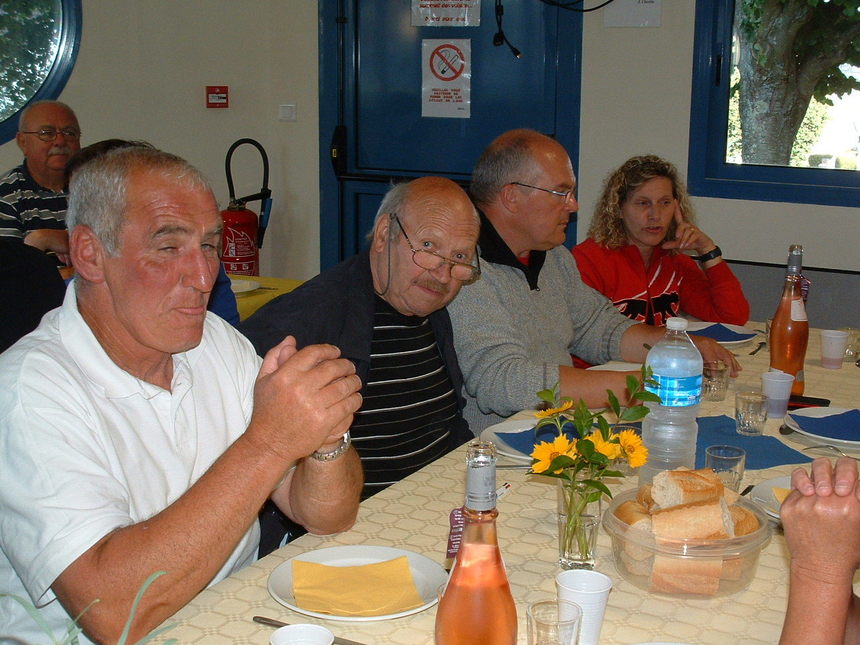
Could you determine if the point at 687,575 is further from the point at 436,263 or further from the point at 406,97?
the point at 406,97

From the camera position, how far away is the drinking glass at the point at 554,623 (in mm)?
1068

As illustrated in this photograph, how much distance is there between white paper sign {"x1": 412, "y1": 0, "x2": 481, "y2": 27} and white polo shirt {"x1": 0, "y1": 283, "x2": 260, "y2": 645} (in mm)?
3692

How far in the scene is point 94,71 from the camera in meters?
4.85

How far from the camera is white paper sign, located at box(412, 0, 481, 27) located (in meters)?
4.99

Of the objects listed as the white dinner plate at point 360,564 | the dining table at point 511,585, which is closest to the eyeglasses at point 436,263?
the dining table at point 511,585

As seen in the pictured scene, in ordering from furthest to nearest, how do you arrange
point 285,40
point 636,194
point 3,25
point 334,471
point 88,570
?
point 285,40, point 3,25, point 636,194, point 334,471, point 88,570

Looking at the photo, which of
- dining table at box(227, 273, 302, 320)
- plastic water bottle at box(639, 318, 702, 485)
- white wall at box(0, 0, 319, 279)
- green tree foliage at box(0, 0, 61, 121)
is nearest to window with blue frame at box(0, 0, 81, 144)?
green tree foliage at box(0, 0, 61, 121)

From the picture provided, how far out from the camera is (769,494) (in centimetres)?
174

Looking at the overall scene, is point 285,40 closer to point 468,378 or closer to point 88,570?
point 468,378

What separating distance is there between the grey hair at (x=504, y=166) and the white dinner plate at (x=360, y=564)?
5.11 feet

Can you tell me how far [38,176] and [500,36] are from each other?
7.65ft

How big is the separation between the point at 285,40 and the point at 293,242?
3.79 feet

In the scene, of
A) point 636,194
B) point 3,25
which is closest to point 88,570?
point 636,194

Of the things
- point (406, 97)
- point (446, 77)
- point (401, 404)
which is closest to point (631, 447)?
point (401, 404)
